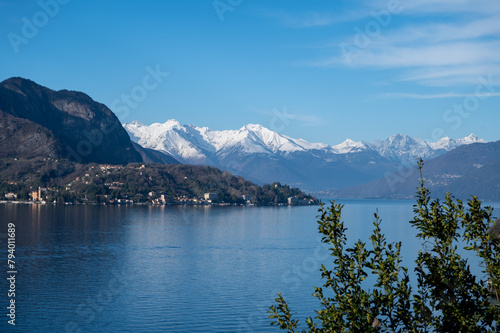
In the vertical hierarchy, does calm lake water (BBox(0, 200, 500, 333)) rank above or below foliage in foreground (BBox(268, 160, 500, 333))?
below

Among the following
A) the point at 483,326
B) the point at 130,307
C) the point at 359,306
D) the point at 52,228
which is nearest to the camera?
the point at 359,306

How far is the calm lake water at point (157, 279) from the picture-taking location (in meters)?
39.6

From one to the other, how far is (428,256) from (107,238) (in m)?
80.9

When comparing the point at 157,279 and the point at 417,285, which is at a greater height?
the point at 417,285

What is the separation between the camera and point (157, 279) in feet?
181

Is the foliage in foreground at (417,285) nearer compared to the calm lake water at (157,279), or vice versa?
the foliage in foreground at (417,285)

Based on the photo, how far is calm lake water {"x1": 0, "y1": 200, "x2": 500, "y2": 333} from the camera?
3956 centimetres

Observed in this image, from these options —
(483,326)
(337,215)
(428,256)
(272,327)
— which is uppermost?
(337,215)

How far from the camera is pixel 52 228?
103 metres

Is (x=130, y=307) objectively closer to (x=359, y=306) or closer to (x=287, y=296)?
(x=287, y=296)

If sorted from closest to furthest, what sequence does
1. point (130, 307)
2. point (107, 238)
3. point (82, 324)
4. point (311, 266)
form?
point (82, 324) → point (130, 307) → point (311, 266) → point (107, 238)

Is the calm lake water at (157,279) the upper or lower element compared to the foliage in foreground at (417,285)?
lower

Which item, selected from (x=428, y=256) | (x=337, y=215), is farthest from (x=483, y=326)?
(x=337, y=215)

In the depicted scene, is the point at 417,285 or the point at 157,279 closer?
the point at 417,285
